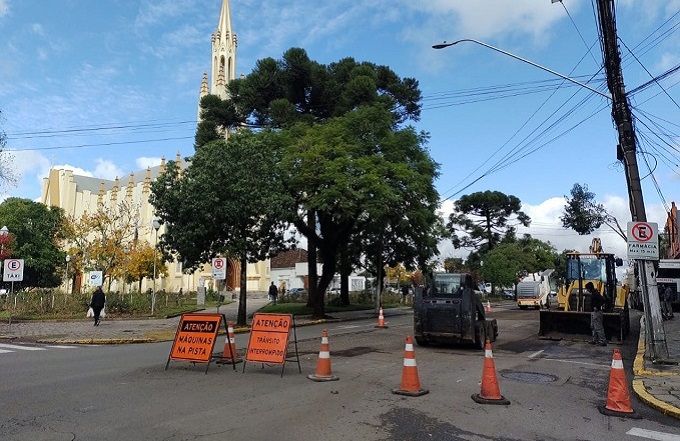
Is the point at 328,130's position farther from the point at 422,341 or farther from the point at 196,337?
the point at 196,337

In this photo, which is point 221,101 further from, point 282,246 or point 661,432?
point 661,432

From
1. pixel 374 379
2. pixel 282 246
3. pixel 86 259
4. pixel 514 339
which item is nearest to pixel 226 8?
pixel 86 259

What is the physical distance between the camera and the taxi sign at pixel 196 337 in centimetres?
1066

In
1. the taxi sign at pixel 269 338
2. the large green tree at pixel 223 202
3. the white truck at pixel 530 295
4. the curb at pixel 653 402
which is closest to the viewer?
the curb at pixel 653 402

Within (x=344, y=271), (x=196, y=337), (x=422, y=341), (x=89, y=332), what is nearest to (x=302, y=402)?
(x=196, y=337)

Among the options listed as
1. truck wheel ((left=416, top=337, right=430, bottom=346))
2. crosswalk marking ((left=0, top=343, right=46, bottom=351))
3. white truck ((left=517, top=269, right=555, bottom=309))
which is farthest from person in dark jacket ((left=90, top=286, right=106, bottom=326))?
white truck ((left=517, top=269, right=555, bottom=309))

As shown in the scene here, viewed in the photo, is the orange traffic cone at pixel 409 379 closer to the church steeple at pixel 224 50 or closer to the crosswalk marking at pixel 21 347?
the crosswalk marking at pixel 21 347

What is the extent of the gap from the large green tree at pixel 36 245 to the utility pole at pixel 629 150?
5526cm

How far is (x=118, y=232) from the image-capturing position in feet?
130

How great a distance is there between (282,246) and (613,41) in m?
17.2

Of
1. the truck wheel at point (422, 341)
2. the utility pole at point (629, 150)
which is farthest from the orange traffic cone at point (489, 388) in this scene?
the truck wheel at point (422, 341)

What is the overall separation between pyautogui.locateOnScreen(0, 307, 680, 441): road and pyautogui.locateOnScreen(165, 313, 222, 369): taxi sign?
12.8 inches

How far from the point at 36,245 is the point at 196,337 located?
55631 mm

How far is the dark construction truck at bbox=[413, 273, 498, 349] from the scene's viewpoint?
1436cm
